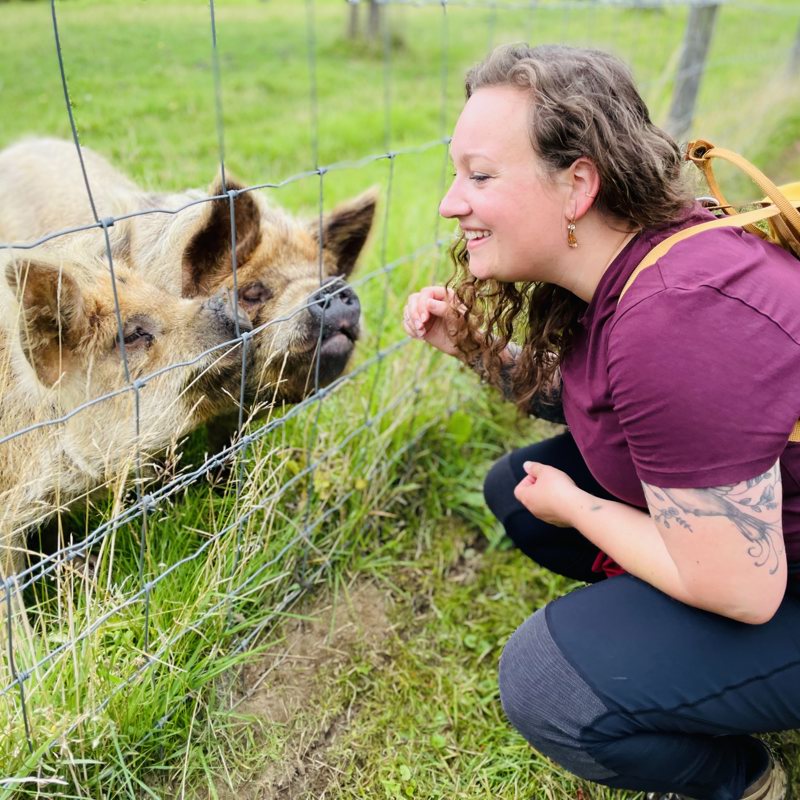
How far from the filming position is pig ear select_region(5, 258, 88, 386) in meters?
2.47

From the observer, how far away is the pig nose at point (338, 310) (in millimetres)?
3174

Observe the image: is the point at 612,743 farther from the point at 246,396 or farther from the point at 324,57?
the point at 324,57

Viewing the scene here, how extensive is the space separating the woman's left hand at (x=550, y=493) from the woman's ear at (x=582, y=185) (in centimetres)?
69

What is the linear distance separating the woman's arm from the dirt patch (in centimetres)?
120

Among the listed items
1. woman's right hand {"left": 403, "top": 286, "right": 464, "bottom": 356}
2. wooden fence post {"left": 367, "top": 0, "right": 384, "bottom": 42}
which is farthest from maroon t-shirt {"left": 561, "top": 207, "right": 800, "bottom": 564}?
wooden fence post {"left": 367, "top": 0, "right": 384, "bottom": 42}

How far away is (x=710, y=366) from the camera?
1.73m

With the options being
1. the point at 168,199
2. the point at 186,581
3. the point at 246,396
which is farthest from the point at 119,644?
the point at 168,199

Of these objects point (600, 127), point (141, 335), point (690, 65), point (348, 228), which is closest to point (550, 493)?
point (600, 127)

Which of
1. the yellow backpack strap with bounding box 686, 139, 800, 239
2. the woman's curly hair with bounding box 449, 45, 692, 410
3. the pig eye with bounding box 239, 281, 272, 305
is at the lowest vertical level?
the pig eye with bounding box 239, 281, 272, 305

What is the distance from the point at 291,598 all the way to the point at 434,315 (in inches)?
45.7

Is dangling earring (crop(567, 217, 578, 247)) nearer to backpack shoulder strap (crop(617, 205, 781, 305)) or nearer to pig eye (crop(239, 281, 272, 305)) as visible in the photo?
backpack shoulder strap (crop(617, 205, 781, 305))

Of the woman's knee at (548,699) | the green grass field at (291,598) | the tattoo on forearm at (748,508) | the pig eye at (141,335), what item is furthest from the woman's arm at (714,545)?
the pig eye at (141,335)

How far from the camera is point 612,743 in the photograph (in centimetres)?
206

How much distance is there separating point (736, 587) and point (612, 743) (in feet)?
1.72
